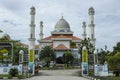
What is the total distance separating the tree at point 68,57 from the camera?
2643 inches

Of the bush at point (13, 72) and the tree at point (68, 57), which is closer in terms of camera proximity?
the bush at point (13, 72)

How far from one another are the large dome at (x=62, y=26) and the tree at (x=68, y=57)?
24172mm

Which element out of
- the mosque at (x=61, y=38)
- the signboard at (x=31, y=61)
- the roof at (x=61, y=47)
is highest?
the mosque at (x=61, y=38)

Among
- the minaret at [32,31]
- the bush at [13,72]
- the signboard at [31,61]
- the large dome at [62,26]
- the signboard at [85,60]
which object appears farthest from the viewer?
the large dome at [62,26]

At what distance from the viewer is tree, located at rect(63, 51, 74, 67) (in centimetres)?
6712

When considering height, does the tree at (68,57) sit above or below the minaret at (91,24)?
below

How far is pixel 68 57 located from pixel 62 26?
26.6 m

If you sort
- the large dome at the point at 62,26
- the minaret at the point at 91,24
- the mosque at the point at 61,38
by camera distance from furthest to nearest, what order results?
the large dome at the point at 62,26 → the minaret at the point at 91,24 → the mosque at the point at 61,38

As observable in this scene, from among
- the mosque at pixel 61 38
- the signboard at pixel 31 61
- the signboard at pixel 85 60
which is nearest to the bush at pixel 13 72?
the signboard at pixel 31 61

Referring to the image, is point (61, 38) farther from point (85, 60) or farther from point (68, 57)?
point (85, 60)

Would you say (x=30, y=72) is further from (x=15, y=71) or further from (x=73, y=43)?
(x=73, y=43)

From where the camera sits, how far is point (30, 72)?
3669 centimetres

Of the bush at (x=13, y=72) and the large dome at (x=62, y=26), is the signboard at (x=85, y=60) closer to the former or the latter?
the bush at (x=13, y=72)

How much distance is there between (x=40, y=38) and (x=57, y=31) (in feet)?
18.6
